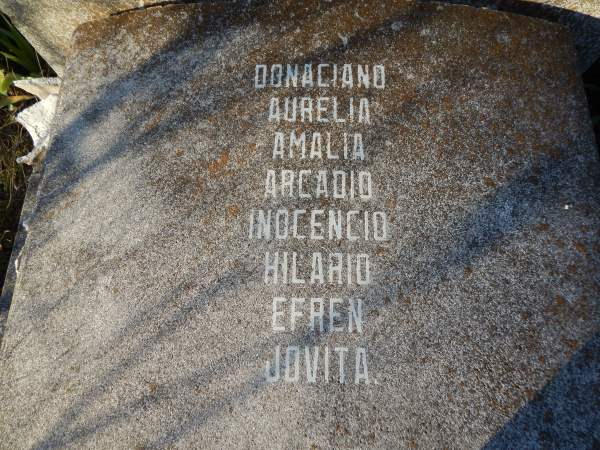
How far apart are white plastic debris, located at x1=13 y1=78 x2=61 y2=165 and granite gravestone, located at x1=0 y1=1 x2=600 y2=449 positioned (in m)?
0.48

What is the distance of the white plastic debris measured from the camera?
236 cm

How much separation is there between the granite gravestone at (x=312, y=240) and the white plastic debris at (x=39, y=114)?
48 cm

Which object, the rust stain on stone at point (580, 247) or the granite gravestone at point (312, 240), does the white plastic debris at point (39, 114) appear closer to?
the granite gravestone at point (312, 240)

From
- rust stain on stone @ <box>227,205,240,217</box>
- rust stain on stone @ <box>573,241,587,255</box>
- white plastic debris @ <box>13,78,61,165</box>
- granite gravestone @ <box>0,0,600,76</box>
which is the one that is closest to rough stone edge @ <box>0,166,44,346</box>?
white plastic debris @ <box>13,78,61,165</box>

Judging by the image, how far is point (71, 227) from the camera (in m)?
1.85

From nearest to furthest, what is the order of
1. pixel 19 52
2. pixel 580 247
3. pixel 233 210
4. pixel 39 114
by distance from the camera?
1. pixel 580 247
2. pixel 233 210
3. pixel 39 114
4. pixel 19 52

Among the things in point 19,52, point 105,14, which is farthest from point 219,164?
point 19,52

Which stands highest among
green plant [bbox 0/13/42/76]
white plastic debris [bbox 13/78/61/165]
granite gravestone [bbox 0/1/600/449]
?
green plant [bbox 0/13/42/76]

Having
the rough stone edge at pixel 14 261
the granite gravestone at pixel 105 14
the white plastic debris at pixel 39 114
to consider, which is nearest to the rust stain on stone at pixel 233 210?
the rough stone edge at pixel 14 261

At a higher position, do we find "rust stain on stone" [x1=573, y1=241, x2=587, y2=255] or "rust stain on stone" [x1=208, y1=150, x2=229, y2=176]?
"rust stain on stone" [x1=208, y1=150, x2=229, y2=176]

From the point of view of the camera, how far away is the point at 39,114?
8.16ft

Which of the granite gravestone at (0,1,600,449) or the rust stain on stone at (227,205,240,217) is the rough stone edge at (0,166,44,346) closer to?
the granite gravestone at (0,1,600,449)

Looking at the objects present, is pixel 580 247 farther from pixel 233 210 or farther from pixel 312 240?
pixel 233 210

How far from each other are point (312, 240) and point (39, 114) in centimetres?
189
